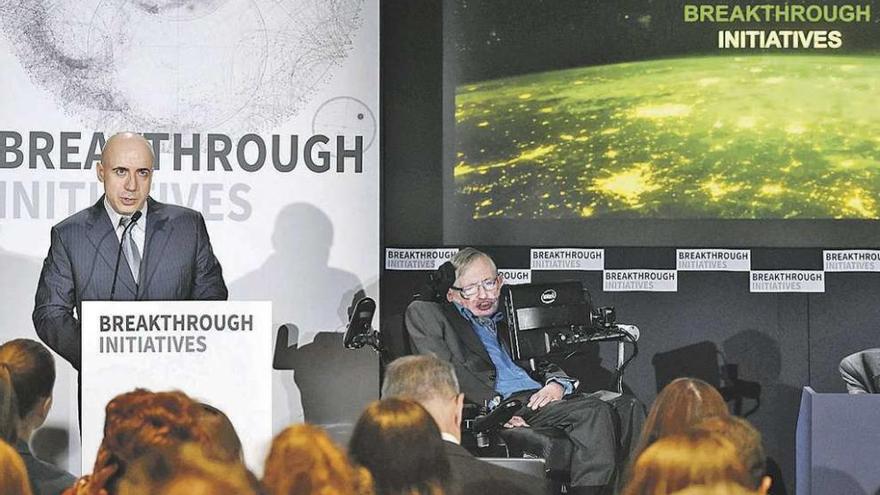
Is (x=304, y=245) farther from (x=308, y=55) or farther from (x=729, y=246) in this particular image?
(x=729, y=246)

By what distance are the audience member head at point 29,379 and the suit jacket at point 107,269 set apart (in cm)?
164

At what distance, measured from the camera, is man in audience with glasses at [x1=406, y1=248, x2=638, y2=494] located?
209 inches

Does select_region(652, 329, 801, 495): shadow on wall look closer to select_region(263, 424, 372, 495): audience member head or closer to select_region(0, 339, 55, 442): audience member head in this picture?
select_region(0, 339, 55, 442): audience member head

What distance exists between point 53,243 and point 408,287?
1.69 metres

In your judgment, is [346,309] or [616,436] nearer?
[616,436]

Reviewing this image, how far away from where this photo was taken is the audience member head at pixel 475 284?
18.5ft

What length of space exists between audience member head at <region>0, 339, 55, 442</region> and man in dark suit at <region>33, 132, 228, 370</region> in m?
1.61

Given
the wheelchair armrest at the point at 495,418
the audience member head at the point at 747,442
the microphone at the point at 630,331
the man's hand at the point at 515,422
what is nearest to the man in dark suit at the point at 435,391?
the audience member head at the point at 747,442

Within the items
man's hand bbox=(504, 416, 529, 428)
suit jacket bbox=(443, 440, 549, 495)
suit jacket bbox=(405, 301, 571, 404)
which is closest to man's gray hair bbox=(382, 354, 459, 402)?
suit jacket bbox=(443, 440, 549, 495)

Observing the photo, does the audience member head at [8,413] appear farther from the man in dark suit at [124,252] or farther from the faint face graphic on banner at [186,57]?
the faint face graphic on banner at [186,57]

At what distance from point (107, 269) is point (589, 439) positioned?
86.5 inches

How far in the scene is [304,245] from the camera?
620 centimetres

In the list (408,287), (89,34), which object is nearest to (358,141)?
(408,287)

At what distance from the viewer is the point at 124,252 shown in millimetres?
5832
